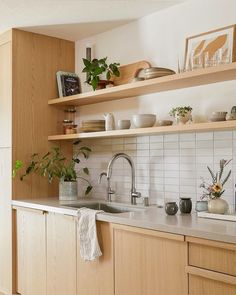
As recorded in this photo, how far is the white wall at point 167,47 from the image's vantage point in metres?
2.69

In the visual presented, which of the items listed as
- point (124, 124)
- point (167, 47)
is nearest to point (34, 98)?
point (124, 124)

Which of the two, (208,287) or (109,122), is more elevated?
(109,122)

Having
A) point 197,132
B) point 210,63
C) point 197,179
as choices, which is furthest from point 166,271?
point 210,63

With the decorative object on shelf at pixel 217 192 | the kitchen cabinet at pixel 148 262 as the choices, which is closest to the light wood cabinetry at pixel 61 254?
the kitchen cabinet at pixel 148 262

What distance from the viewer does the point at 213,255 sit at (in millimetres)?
Answer: 1966

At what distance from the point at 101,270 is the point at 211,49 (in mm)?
1612

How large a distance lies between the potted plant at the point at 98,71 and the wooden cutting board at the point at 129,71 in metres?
0.06

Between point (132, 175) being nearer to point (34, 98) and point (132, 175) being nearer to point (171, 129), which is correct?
point (171, 129)

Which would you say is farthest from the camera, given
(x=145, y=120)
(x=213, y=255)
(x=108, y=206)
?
(x=108, y=206)

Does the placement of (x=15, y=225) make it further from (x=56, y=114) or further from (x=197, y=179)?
(x=197, y=179)

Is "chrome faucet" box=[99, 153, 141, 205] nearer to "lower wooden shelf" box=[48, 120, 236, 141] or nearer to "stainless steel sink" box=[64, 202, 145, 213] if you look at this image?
"stainless steel sink" box=[64, 202, 145, 213]

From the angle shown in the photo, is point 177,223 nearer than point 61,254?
Yes

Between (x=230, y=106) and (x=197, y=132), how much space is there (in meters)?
0.31

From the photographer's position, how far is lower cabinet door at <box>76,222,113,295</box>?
2.53m
